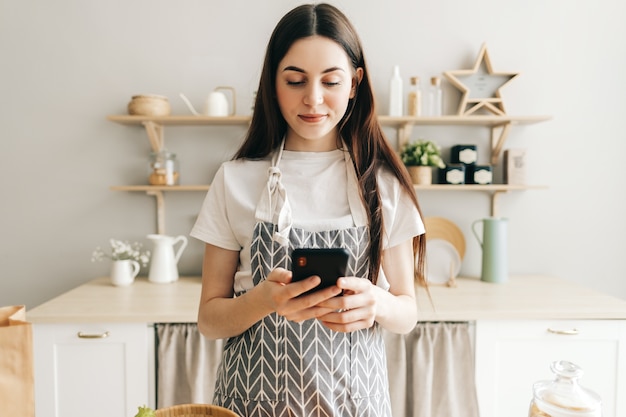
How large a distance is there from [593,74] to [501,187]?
2.49 ft

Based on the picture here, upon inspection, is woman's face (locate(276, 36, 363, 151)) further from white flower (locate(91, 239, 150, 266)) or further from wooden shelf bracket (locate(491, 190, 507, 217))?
wooden shelf bracket (locate(491, 190, 507, 217))

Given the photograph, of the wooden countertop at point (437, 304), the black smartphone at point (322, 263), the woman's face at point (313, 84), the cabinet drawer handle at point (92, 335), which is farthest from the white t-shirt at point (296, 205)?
the cabinet drawer handle at point (92, 335)

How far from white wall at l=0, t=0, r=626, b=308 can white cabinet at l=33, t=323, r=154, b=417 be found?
→ 65 cm

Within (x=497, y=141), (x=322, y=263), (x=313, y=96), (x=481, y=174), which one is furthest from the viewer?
(x=497, y=141)

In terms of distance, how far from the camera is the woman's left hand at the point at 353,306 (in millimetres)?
747

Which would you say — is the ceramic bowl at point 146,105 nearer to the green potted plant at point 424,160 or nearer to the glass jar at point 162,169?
the glass jar at point 162,169

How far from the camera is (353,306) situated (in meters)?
0.76

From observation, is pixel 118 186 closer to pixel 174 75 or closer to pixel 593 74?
pixel 174 75

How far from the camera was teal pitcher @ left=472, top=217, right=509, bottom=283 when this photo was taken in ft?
7.00

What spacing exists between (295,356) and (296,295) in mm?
244

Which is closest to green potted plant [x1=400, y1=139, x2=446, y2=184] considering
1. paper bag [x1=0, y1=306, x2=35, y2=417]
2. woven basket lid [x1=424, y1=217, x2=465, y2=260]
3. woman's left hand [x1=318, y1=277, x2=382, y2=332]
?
woven basket lid [x1=424, y1=217, x2=465, y2=260]

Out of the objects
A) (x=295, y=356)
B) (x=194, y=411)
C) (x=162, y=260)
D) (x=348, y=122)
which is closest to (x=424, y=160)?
(x=348, y=122)

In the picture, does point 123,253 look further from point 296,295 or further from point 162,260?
point 296,295

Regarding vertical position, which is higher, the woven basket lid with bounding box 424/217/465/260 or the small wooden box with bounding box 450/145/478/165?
the small wooden box with bounding box 450/145/478/165
